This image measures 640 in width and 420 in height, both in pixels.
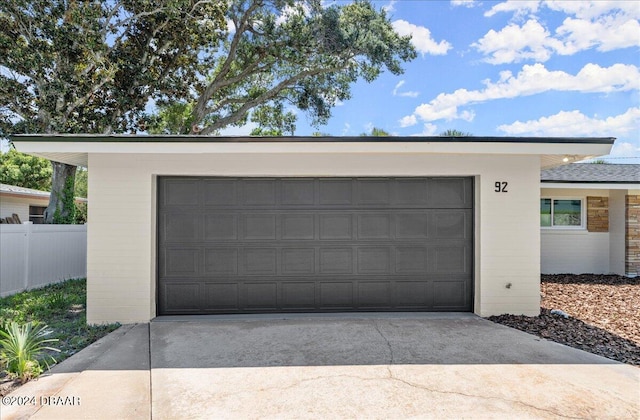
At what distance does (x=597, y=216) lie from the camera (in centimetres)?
1030

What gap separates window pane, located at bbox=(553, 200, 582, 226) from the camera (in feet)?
33.9

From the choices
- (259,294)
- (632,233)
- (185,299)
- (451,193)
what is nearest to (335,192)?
(451,193)

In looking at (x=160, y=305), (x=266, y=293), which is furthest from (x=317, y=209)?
(x=160, y=305)

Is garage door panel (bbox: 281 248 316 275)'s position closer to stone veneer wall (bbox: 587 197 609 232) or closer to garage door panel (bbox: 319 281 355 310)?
garage door panel (bbox: 319 281 355 310)

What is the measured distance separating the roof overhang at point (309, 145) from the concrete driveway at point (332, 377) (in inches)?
101

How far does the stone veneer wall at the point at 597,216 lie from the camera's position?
33.8ft

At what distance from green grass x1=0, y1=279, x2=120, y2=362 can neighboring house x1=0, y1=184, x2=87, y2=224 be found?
9205 millimetres

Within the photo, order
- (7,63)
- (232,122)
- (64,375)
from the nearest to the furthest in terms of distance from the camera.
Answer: (64,375) < (7,63) < (232,122)

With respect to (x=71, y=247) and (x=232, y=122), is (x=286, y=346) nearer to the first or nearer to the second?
(x=71, y=247)

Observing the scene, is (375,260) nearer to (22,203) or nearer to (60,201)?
(60,201)

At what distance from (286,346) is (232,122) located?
15201 millimetres

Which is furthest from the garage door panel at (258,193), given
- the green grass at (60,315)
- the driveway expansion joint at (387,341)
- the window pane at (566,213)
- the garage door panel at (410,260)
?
the window pane at (566,213)

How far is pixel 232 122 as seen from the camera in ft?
59.4

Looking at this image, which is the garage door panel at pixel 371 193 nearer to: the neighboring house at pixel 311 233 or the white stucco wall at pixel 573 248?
the neighboring house at pixel 311 233
